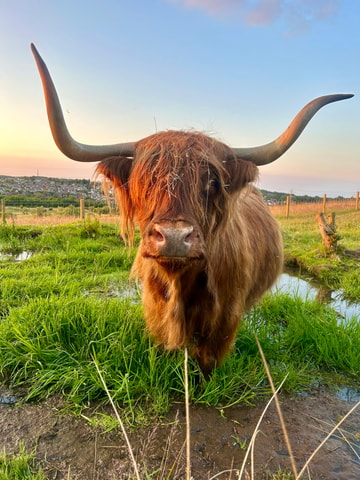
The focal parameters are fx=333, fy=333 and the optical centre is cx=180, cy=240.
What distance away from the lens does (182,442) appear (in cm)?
229

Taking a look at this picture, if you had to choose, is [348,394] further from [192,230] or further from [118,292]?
[118,292]

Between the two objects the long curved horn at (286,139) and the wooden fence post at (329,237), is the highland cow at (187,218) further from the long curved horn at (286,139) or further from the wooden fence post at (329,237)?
the wooden fence post at (329,237)

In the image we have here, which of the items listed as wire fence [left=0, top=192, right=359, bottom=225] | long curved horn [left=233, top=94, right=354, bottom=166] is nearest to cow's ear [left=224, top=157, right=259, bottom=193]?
long curved horn [left=233, top=94, right=354, bottom=166]

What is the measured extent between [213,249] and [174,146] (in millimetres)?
786

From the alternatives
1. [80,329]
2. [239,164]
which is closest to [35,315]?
[80,329]

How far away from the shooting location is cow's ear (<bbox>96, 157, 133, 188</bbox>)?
2291mm

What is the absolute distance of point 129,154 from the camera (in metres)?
2.34

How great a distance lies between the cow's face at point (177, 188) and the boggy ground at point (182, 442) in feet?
3.86

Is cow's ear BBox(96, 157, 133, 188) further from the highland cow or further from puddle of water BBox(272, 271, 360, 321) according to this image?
puddle of water BBox(272, 271, 360, 321)

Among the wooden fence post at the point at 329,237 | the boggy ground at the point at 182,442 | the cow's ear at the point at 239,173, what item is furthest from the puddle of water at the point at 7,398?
the wooden fence post at the point at 329,237

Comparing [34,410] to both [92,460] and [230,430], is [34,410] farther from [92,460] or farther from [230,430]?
[230,430]

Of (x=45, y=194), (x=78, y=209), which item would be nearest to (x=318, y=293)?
(x=78, y=209)

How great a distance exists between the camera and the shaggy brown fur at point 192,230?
1.89 metres

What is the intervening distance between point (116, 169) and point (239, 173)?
0.85 meters
